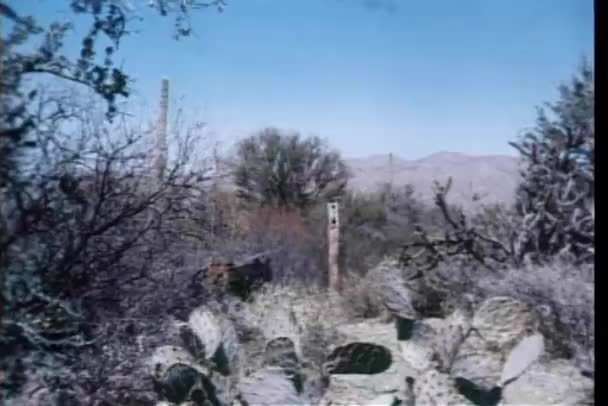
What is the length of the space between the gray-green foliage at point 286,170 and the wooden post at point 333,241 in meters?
0.02

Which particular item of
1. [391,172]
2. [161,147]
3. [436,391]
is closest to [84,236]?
[161,147]

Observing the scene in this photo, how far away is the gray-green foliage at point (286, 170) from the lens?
1240 mm

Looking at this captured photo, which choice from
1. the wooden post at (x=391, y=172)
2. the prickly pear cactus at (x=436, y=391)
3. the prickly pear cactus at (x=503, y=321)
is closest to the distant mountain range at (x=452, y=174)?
the wooden post at (x=391, y=172)

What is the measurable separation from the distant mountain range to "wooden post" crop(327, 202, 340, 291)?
55mm

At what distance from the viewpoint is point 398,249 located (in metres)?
1.23

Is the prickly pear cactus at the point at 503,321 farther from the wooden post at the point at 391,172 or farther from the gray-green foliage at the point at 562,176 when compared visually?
the wooden post at the point at 391,172

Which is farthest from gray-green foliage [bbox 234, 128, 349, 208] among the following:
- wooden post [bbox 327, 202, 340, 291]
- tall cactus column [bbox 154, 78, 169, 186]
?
tall cactus column [bbox 154, 78, 169, 186]

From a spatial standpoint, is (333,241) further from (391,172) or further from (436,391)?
(436,391)

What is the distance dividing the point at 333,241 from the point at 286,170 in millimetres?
148

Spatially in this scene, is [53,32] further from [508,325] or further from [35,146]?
[508,325]

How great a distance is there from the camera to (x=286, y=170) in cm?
126

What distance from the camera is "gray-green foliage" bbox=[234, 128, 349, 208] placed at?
4.07ft

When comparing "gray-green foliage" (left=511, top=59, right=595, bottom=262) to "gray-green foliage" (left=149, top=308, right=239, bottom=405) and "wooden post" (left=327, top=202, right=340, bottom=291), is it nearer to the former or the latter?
"wooden post" (left=327, top=202, right=340, bottom=291)

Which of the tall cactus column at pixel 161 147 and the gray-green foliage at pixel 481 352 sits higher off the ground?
the tall cactus column at pixel 161 147
